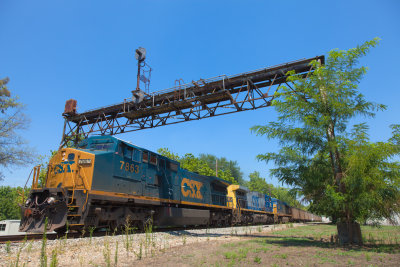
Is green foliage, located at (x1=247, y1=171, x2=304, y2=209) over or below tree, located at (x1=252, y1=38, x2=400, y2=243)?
over

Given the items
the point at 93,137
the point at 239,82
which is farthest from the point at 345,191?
the point at 93,137

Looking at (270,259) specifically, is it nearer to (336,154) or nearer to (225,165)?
(336,154)

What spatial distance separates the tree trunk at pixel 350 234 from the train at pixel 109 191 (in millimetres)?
7225

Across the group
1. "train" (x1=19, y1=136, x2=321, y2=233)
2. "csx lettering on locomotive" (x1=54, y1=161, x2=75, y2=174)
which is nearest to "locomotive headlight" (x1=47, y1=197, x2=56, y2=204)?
"train" (x1=19, y1=136, x2=321, y2=233)

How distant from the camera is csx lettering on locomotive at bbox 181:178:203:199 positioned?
14.7 m

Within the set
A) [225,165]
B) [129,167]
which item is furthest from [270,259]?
[225,165]

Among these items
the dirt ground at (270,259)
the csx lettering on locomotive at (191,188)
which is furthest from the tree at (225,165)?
the dirt ground at (270,259)

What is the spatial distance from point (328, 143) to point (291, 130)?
1.16m

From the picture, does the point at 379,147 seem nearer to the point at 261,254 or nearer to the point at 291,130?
the point at 291,130

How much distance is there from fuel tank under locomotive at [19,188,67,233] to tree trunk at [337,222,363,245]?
29.2 feet

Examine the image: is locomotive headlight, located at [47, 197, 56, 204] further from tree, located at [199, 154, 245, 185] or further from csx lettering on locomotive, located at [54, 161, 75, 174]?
tree, located at [199, 154, 245, 185]

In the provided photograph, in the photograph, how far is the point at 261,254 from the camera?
6527 mm

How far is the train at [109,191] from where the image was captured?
8.62 meters

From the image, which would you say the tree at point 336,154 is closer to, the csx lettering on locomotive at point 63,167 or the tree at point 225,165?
the csx lettering on locomotive at point 63,167
